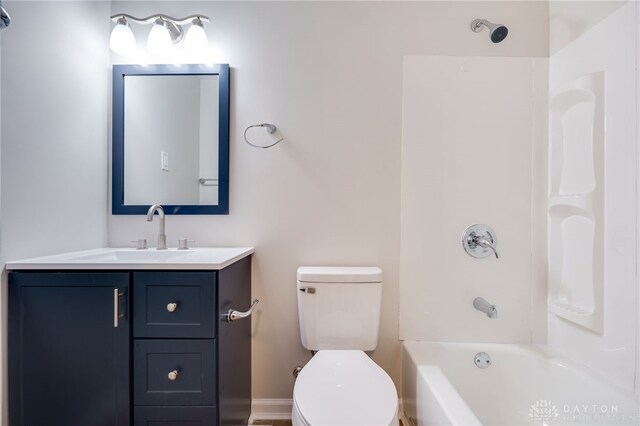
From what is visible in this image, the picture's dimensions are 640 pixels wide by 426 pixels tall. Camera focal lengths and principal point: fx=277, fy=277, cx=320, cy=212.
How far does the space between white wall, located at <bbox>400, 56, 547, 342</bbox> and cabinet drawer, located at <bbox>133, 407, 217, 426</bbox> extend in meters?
1.03

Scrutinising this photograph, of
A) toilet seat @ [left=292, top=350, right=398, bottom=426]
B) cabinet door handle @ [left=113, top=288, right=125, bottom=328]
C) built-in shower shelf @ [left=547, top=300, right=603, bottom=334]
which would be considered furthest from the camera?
built-in shower shelf @ [left=547, top=300, right=603, bottom=334]

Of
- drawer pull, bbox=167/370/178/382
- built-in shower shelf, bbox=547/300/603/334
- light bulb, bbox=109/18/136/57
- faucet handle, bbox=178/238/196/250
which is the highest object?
light bulb, bbox=109/18/136/57

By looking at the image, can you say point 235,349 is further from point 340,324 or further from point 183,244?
point 183,244

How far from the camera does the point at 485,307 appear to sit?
51.7 inches

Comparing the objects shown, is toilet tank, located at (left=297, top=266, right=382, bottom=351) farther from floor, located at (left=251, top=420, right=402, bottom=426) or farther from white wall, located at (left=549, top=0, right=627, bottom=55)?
white wall, located at (left=549, top=0, right=627, bottom=55)

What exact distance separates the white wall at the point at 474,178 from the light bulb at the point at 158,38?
1224 millimetres

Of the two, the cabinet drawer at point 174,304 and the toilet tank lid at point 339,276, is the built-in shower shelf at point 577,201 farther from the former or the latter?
the cabinet drawer at point 174,304

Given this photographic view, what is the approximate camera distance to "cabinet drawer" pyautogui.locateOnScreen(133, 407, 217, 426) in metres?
→ 0.94

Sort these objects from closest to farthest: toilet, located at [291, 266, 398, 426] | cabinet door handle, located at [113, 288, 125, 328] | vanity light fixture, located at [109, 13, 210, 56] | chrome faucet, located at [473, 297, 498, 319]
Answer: cabinet door handle, located at [113, 288, 125, 328], toilet, located at [291, 266, 398, 426], chrome faucet, located at [473, 297, 498, 319], vanity light fixture, located at [109, 13, 210, 56]

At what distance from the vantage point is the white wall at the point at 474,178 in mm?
1433

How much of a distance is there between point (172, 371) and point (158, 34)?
1505mm

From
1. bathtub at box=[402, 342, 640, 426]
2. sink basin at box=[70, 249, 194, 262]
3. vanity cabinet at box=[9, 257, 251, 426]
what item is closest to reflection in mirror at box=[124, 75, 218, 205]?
sink basin at box=[70, 249, 194, 262]

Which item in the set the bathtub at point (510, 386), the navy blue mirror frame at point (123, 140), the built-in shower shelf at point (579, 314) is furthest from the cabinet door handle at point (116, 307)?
the built-in shower shelf at point (579, 314)

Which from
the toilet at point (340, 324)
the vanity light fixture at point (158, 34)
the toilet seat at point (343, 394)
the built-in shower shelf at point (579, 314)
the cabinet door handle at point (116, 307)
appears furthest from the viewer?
the vanity light fixture at point (158, 34)
